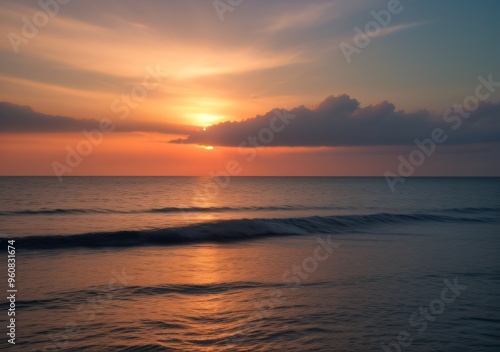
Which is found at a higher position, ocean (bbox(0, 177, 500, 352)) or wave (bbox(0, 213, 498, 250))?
wave (bbox(0, 213, 498, 250))

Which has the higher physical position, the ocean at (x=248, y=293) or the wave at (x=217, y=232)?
the wave at (x=217, y=232)

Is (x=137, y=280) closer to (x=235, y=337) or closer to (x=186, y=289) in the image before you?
(x=186, y=289)

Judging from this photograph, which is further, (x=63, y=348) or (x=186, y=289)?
(x=186, y=289)

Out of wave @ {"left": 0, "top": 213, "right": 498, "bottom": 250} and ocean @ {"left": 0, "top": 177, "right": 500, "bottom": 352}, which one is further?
wave @ {"left": 0, "top": 213, "right": 498, "bottom": 250}

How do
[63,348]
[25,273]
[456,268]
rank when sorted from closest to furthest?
[63,348], [25,273], [456,268]

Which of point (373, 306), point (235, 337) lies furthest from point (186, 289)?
point (373, 306)

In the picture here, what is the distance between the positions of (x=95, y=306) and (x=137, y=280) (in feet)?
11.8

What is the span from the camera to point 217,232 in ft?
112

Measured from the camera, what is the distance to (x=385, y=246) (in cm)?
2775

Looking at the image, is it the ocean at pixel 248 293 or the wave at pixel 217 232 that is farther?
the wave at pixel 217 232

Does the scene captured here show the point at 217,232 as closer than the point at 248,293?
No

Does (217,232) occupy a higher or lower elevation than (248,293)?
higher

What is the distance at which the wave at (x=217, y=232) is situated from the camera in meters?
28.4

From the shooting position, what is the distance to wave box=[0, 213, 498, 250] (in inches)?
1117
